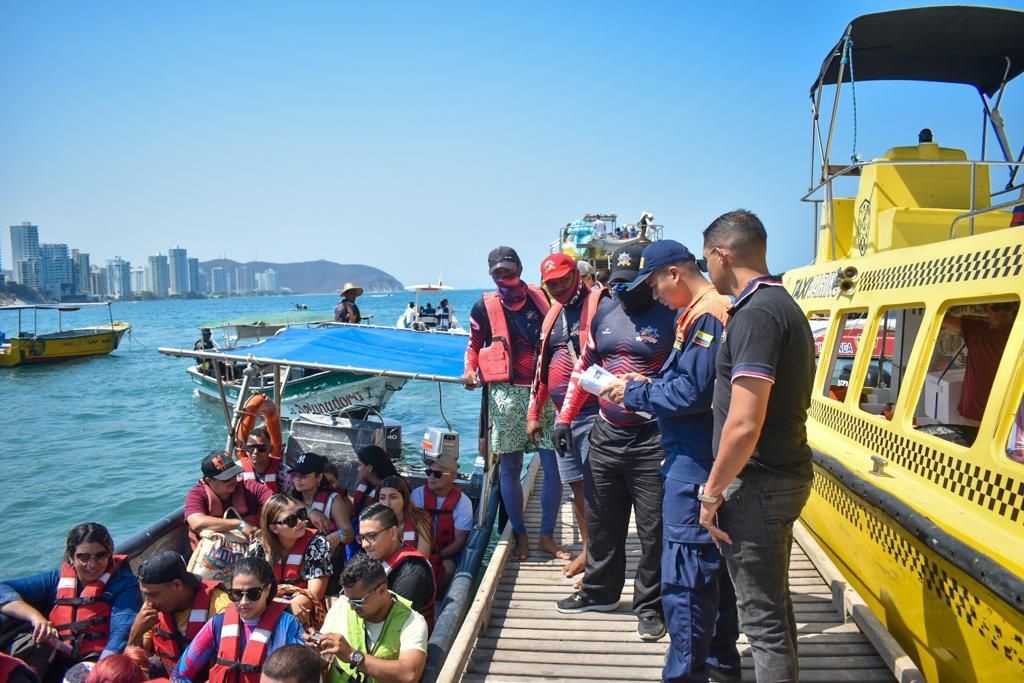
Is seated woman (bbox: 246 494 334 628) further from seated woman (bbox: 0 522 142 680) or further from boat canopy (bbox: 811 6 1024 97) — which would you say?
boat canopy (bbox: 811 6 1024 97)

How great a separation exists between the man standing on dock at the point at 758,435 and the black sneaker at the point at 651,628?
3.63 ft

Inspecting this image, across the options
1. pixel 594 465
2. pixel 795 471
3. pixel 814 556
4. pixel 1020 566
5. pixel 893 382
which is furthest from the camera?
pixel 893 382

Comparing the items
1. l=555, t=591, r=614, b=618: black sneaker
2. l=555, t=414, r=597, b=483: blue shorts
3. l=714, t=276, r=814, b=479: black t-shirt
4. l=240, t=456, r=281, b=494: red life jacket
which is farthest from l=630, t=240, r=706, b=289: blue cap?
l=240, t=456, r=281, b=494: red life jacket

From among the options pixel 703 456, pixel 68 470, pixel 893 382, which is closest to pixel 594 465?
pixel 703 456

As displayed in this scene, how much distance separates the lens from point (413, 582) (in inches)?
153

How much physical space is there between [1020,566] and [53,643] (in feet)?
15.6

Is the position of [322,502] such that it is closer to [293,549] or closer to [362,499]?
[362,499]

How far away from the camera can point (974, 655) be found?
2.69m

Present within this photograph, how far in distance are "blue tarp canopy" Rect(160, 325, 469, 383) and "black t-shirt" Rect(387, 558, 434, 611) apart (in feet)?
5.95

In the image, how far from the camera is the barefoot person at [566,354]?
14.1 ft

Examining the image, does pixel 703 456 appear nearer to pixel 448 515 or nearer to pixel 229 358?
pixel 448 515

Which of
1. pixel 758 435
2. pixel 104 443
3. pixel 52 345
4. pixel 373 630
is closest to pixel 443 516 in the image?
pixel 373 630

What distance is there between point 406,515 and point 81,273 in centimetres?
18631

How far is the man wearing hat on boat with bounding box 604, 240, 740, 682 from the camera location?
2941mm
